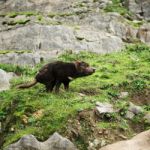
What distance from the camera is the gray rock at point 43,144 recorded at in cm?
1467

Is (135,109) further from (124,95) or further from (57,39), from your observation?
(57,39)

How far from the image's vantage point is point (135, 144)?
47.5 ft

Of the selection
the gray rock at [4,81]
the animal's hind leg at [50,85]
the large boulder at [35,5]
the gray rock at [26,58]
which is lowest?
the large boulder at [35,5]

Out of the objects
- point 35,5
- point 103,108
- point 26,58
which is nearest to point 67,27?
point 26,58

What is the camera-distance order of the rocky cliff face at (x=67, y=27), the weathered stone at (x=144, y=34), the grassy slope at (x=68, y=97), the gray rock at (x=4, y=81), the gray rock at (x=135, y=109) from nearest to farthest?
1. the grassy slope at (x=68, y=97)
2. the gray rock at (x=135, y=109)
3. the gray rock at (x=4, y=81)
4. the rocky cliff face at (x=67, y=27)
5. the weathered stone at (x=144, y=34)

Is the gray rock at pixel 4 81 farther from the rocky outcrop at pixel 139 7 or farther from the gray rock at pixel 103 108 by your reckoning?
the rocky outcrop at pixel 139 7

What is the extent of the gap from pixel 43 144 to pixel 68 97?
3544mm

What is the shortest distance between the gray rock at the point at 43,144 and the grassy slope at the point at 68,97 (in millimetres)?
400

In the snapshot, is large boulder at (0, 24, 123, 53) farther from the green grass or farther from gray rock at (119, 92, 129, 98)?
gray rock at (119, 92, 129, 98)

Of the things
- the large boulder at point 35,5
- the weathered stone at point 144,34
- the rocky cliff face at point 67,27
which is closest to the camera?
the rocky cliff face at point 67,27

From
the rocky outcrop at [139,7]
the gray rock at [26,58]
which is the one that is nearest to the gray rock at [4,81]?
the gray rock at [26,58]

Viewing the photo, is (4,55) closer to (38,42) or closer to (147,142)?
(38,42)

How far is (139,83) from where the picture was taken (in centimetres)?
1994

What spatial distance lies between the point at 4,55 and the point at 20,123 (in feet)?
41.1
